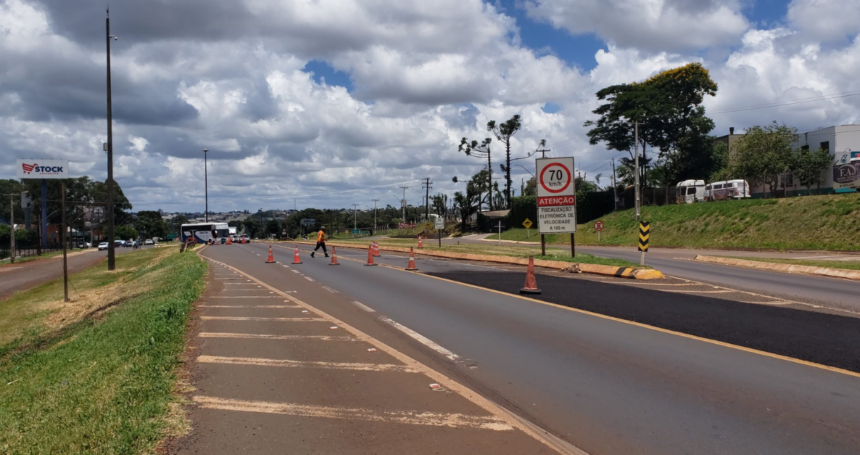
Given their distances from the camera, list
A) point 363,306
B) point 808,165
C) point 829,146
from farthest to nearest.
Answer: point 829,146 → point 808,165 → point 363,306

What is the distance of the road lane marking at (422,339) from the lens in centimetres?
839

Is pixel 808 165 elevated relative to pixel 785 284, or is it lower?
elevated

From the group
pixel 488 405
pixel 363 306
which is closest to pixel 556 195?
pixel 363 306

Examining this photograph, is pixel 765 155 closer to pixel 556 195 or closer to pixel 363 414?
pixel 556 195

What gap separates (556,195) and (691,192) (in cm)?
3723

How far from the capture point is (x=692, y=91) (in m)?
62.4

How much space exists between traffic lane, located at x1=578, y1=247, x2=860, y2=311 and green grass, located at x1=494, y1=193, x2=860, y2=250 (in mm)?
15764

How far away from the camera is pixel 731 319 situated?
10.8 m

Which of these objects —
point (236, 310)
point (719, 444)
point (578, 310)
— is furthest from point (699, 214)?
point (719, 444)

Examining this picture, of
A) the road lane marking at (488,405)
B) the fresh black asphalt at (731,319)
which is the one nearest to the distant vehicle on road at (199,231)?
the fresh black asphalt at (731,319)

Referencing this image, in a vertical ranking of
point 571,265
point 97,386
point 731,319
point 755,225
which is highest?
point 755,225

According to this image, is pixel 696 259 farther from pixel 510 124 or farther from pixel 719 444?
pixel 510 124

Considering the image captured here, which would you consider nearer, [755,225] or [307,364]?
[307,364]

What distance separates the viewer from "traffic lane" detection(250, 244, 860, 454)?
5.29 metres
